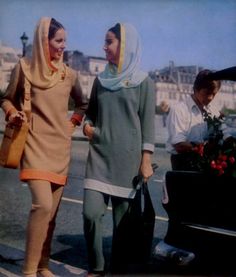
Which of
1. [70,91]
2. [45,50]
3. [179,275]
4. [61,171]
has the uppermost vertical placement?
[45,50]

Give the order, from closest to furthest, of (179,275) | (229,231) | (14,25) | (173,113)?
(229,231), (179,275), (14,25), (173,113)

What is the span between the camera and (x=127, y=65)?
283cm

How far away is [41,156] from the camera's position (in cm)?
280

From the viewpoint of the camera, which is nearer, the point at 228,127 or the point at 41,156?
the point at 41,156

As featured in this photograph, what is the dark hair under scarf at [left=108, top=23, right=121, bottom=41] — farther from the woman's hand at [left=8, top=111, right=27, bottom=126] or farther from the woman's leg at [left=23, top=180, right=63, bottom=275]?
the woman's leg at [left=23, top=180, right=63, bottom=275]

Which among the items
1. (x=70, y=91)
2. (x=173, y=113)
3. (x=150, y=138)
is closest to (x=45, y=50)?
(x=70, y=91)

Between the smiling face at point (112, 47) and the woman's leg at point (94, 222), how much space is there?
2.70 ft

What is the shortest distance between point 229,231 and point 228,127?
70 centimetres

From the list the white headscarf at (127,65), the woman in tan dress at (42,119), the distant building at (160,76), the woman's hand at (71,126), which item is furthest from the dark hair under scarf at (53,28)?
the woman's hand at (71,126)

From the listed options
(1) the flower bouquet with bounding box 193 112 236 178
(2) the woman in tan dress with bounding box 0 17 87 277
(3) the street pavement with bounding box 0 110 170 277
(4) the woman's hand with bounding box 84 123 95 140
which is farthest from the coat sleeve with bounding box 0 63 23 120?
(1) the flower bouquet with bounding box 193 112 236 178

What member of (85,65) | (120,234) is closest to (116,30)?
(85,65)

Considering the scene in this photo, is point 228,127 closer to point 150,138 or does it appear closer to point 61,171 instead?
point 150,138

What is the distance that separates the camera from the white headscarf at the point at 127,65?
2797 millimetres

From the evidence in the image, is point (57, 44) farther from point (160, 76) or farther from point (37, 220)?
point (37, 220)
